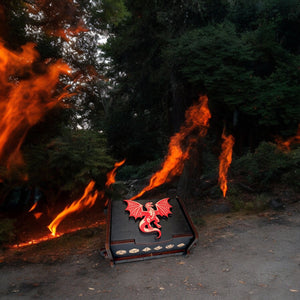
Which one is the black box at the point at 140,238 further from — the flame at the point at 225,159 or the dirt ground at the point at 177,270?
the flame at the point at 225,159

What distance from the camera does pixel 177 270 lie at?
6.69 m

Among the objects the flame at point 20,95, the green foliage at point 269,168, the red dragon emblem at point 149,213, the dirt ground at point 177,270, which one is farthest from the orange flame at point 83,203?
the green foliage at point 269,168

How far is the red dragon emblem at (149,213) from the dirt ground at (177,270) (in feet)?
2.79

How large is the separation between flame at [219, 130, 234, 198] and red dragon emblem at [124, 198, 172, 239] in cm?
618

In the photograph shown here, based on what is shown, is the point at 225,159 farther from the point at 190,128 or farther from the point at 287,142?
the point at 287,142

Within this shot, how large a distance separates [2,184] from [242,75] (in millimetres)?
11108

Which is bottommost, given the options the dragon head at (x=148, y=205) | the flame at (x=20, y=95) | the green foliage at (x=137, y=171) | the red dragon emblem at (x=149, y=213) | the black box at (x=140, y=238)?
the green foliage at (x=137, y=171)

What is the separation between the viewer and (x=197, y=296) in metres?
5.40

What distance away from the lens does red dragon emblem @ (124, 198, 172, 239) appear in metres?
7.45

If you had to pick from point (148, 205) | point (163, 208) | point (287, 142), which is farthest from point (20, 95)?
point (287, 142)

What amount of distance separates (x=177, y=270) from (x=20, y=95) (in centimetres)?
899

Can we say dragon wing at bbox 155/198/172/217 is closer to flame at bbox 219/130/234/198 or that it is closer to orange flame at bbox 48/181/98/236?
orange flame at bbox 48/181/98/236

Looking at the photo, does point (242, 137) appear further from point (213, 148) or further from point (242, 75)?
point (242, 75)

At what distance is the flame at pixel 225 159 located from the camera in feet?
45.8
